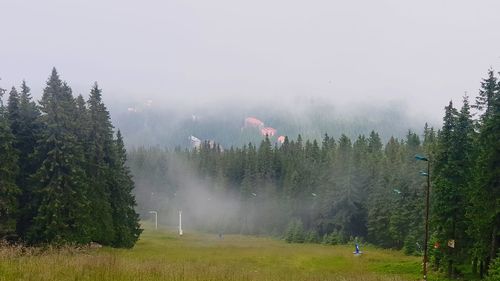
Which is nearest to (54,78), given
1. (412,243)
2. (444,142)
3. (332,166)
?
(444,142)

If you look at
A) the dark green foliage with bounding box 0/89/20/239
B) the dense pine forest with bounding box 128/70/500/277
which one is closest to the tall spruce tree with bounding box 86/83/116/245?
the dark green foliage with bounding box 0/89/20/239

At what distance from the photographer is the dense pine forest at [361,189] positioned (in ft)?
103

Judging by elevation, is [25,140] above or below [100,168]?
above

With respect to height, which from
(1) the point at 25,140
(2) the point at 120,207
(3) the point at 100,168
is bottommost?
(2) the point at 120,207

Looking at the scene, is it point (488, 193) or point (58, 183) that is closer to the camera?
point (488, 193)

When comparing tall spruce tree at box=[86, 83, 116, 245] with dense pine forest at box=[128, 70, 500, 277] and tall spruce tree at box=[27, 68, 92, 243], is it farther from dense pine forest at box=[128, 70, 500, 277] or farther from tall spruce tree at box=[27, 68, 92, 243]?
dense pine forest at box=[128, 70, 500, 277]

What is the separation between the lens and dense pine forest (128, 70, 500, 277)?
1237 inches

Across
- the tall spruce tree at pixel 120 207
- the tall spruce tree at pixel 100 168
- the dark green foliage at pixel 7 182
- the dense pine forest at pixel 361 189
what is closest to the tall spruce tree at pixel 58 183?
the dark green foliage at pixel 7 182

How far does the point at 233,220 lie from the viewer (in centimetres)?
12244

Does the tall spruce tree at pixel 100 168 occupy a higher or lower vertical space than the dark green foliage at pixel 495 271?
higher

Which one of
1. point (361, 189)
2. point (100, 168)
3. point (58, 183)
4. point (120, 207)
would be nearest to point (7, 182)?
point (58, 183)

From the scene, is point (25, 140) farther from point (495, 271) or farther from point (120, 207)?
point (495, 271)

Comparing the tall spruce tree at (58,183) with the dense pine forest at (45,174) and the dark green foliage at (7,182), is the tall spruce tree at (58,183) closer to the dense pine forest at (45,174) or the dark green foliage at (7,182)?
the dense pine forest at (45,174)

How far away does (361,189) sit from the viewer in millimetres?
89312
